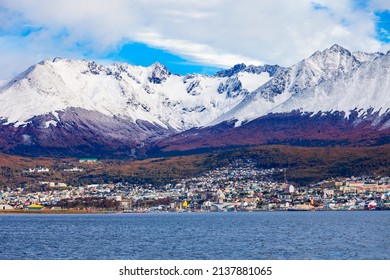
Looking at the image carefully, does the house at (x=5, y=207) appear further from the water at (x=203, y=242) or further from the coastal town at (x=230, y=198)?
the water at (x=203, y=242)

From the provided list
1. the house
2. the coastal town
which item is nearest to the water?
the coastal town

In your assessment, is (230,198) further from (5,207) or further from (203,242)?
(203,242)

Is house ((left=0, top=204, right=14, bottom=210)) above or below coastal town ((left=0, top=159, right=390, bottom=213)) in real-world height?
below

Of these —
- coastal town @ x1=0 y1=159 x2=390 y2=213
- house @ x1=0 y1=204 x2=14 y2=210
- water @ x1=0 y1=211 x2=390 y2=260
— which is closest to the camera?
water @ x1=0 y1=211 x2=390 y2=260

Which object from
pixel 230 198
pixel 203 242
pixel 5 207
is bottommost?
pixel 203 242

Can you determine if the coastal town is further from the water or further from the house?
the water

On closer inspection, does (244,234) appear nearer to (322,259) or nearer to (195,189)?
(322,259)

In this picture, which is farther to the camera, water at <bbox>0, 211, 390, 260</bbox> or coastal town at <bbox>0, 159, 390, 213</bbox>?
coastal town at <bbox>0, 159, 390, 213</bbox>

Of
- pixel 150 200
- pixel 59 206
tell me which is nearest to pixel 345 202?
pixel 150 200

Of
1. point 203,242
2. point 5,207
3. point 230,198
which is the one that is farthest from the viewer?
point 230,198

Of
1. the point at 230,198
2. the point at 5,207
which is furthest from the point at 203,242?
the point at 5,207

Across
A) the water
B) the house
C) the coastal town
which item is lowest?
the water

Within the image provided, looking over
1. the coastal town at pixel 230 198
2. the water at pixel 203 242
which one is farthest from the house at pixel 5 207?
the water at pixel 203 242
